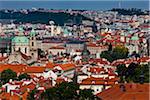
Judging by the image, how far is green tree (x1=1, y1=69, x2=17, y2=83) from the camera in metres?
26.5

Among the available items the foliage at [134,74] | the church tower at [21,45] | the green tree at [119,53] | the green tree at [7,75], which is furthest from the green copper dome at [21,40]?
the foliage at [134,74]

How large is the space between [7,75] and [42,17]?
199ft

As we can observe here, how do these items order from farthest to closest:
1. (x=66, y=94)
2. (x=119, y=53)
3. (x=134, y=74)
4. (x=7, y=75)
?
(x=119, y=53)
(x=7, y=75)
(x=134, y=74)
(x=66, y=94)

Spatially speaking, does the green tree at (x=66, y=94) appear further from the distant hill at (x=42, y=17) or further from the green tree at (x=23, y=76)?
the distant hill at (x=42, y=17)

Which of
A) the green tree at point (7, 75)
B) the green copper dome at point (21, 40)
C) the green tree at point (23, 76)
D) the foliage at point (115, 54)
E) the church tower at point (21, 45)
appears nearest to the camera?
the green tree at point (7, 75)

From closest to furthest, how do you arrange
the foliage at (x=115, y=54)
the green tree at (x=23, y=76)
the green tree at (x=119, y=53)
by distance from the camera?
the green tree at (x=23, y=76)
the foliage at (x=115, y=54)
the green tree at (x=119, y=53)

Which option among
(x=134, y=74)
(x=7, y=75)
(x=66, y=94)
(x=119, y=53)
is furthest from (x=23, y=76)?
(x=119, y=53)

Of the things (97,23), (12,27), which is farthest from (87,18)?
(12,27)

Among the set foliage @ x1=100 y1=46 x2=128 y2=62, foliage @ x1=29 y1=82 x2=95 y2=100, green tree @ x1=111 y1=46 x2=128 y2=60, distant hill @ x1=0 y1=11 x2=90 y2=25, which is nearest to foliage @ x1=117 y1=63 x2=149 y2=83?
foliage @ x1=29 y1=82 x2=95 y2=100

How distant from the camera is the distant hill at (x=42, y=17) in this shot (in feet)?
274

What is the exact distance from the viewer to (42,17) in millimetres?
87875

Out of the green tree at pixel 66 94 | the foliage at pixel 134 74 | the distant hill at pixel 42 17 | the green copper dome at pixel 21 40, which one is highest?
the distant hill at pixel 42 17

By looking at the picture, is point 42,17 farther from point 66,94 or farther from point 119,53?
point 66,94

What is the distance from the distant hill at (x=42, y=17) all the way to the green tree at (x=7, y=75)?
52926 millimetres
